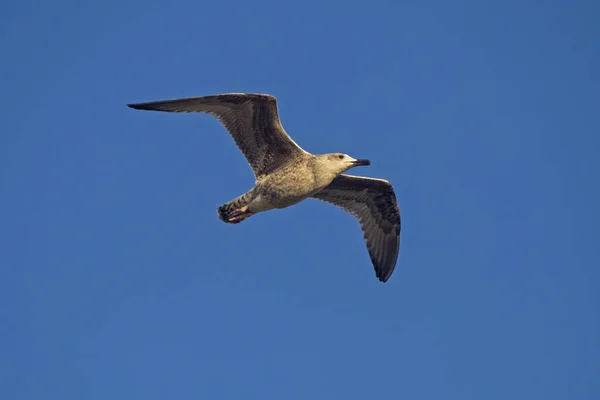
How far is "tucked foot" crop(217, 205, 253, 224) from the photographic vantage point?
15.6 m

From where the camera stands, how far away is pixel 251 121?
15055 millimetres

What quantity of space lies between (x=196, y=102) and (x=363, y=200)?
445cm

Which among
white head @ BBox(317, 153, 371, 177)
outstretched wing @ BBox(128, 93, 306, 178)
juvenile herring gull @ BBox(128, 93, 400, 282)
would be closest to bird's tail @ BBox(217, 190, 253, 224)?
juvenile herring gull @ BBox(128, 93, 400, 282)

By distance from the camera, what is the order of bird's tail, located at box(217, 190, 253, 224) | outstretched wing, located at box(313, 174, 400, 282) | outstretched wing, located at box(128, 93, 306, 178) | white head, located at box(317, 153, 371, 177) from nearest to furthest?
1. outstretched wing, located at box(128, 93, 306, 178)
2. white head, located at box(317, 153, 371, 177)
3. bird's tail, located at box(217, 190, 253, 224)
4. outstretched wing, located at box(313, 174, 400, 282)

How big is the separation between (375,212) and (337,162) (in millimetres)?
2759

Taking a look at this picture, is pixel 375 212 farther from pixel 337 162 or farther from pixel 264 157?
pixel 264 157

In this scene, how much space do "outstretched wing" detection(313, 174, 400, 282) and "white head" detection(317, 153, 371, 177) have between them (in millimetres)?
1902

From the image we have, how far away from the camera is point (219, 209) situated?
620 inches

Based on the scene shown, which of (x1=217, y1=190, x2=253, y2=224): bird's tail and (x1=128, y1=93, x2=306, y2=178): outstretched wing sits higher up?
(x1=128, y1=93, x2=306, y2=178): outstretched wing

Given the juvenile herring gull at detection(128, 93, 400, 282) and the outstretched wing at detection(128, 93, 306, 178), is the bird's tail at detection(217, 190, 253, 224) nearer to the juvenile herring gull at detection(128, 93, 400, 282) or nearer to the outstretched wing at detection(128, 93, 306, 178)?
the juvenile herring gull at detection(128, 93, 400, 282)

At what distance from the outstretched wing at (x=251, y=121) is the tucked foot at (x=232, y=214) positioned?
674 millimetres

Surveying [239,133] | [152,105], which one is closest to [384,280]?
[239,133]

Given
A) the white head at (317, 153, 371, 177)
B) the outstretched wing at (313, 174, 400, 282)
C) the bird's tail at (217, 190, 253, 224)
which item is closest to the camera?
the white head at (317, 153, 371, 177)

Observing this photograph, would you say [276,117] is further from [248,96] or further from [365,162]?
[365,162]
